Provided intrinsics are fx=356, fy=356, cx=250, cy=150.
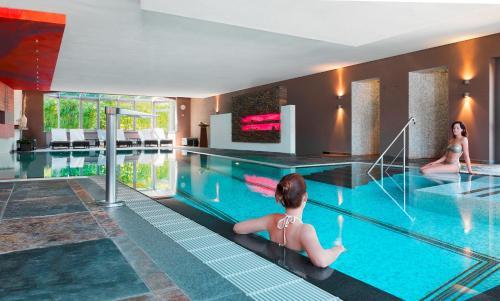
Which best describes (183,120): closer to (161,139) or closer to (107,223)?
(161,139)

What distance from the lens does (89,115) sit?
813 inches

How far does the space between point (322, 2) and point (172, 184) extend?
3.86m

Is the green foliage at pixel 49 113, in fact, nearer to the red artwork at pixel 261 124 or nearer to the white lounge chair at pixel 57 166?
the white lounge chair at pixel 57 166

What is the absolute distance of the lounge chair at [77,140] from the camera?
17.1 metres

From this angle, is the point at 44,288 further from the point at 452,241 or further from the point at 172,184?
the point at 172,184

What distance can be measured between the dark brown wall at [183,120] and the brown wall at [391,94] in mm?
7859

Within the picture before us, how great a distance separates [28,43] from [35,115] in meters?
11.7

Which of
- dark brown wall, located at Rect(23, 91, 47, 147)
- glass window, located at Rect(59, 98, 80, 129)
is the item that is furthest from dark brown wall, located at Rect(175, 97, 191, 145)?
dark brown wall, located at Rect(23, 91, 47, 147)

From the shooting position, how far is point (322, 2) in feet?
18.6

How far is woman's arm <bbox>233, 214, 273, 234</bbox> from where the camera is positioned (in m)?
2.43

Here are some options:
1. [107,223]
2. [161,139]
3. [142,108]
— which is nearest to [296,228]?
[107,223]

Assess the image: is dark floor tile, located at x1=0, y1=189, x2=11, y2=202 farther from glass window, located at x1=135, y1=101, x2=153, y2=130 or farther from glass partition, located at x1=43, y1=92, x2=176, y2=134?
glass window, located at x1=135, y1=101, x2=153, y2=130

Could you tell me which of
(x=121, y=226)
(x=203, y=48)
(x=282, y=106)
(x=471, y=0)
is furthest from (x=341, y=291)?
(x=282, y=106)

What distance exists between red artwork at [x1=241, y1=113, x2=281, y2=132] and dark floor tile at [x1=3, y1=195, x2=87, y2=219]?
11.4 meters
